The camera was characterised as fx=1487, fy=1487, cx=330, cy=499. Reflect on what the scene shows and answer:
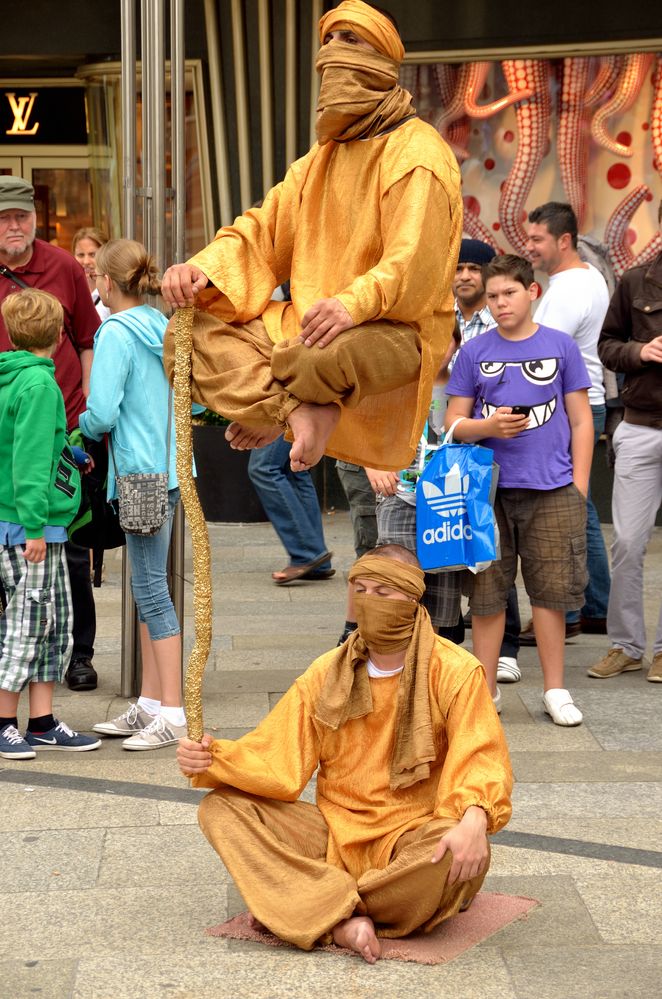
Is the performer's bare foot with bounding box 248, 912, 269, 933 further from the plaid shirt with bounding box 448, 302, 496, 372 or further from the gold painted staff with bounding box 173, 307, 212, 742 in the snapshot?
the plaid shirt with bounding box 448, 302, 496, 372

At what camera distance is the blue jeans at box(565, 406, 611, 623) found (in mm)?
7617

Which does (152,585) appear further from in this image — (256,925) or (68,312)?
(256,925)

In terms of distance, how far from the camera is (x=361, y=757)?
4332 mm

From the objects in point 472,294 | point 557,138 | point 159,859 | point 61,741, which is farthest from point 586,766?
point 557,138

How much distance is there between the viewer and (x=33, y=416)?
5.70m

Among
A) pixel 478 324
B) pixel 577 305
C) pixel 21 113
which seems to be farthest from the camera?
pixel 21 113

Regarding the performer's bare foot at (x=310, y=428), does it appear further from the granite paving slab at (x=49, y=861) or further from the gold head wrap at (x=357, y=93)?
the granite paving slab at (x=49, y=861)

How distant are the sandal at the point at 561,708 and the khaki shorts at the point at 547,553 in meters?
0.36

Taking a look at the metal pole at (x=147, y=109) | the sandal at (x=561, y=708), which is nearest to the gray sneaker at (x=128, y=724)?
the sandal at (x=561, y=708)

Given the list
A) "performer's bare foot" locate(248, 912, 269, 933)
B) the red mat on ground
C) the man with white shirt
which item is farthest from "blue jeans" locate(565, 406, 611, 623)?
"performer's bare foot" locate(248, 912, 269, 933)

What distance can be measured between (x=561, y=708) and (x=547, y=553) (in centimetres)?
65

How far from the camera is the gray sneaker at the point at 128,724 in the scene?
6.11 meters

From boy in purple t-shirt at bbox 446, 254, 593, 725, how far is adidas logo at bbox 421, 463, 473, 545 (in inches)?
13.6

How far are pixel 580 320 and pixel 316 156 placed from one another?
3830mm
